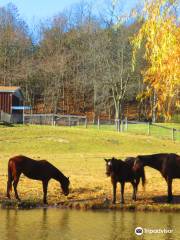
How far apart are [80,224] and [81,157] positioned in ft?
54.7

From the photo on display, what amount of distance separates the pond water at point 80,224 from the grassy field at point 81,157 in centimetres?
109

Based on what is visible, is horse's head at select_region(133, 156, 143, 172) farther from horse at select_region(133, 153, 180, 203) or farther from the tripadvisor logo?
the tripadvisor logo

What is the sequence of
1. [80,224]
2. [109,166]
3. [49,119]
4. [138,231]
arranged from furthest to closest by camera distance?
[49,119]
[109,166]
[80,224]
[138,231]

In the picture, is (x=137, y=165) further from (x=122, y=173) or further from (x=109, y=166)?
(x=109, y=166)

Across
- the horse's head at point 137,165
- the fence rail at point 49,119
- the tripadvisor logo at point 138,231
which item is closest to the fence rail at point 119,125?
the fence rail at point 49,119

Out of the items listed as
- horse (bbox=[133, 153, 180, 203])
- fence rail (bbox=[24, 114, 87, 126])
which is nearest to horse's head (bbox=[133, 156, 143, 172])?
horse (bbox=[133, 153, 180, 203])

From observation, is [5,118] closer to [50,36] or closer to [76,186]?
[76,186]

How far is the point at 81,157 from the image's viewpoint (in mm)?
28781

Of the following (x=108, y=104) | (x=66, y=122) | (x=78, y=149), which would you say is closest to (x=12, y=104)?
(x=66, y=122)

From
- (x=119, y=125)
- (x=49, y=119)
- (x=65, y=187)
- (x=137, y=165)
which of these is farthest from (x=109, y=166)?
(x=49, y=119)

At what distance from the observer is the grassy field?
15.5m

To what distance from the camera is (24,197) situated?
15.5m

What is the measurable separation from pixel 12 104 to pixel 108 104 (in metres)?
18.0

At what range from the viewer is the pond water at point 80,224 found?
428 inches
